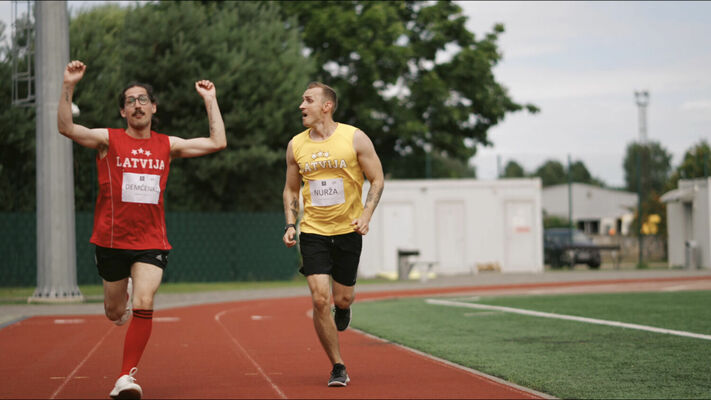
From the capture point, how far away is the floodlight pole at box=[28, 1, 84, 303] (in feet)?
63.1

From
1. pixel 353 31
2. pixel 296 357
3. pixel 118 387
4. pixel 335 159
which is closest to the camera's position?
pixel 118 387

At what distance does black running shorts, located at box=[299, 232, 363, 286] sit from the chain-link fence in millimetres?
20104

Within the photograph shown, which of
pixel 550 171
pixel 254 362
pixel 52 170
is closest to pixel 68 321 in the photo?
pixel 52 170

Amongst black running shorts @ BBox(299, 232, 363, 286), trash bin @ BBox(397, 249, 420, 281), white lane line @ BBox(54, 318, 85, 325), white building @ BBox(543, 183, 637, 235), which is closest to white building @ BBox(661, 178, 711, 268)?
trash bin @ BBox(397, 249, 420, 281)

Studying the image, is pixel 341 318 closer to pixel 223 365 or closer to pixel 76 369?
pixel 223 365

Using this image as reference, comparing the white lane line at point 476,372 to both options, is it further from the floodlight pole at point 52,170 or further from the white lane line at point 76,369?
the floodlight pole at point 52,170

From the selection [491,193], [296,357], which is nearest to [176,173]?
[491,193]

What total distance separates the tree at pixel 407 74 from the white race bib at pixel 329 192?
29517 millimetres

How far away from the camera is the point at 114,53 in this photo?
2825 cm

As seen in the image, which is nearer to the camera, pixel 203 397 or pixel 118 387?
pixel 118 387

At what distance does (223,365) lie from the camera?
866 cm

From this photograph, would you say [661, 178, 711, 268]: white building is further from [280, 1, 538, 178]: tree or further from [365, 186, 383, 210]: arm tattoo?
[365, 186, 383, 210]: arm tattoo

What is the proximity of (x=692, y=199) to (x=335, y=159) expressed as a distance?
29815 millimetres

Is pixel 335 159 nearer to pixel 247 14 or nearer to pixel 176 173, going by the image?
pixel 176 173
